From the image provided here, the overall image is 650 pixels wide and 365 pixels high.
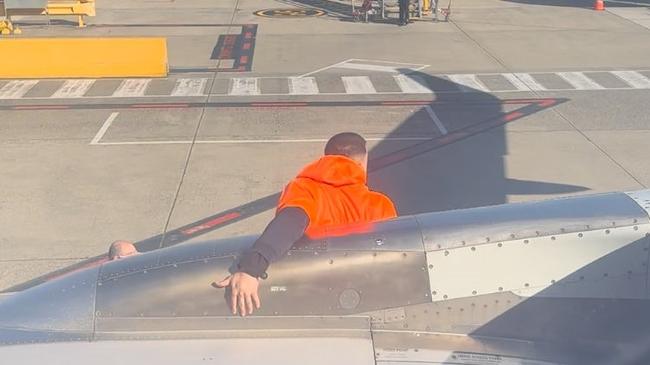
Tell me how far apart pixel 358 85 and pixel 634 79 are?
17.7 feet

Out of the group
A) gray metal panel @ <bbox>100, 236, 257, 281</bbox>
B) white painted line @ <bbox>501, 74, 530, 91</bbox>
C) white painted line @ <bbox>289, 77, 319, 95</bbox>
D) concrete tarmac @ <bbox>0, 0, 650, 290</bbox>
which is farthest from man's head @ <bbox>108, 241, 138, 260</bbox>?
white painted line @ <bbox>501, 74, 530, 91</bbox>

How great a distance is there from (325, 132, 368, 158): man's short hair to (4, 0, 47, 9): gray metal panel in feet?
69.9

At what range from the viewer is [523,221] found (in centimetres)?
490

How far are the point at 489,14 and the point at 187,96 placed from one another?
46.2 feet

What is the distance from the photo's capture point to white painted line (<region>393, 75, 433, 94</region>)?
17.3m

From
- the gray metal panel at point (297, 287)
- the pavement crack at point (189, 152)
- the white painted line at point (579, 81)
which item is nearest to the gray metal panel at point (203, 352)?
the gray metal panel at point (297, 287)

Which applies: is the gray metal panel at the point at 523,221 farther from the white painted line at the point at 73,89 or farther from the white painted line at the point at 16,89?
the white painted line at the point at 16,89

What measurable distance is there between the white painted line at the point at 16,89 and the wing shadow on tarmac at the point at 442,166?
6.82 meters

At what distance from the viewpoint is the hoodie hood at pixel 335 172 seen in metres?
4.98

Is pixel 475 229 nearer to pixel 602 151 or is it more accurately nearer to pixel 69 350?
pixel 69 350

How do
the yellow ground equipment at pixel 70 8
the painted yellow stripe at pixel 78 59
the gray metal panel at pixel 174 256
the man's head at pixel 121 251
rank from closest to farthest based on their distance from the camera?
the gray metal panel at pixel 174 256 → the man's head at pixel 121 251 → the painted yellow stripe at pixel 78 59 → the yellow ground equipment at pixel 70 8

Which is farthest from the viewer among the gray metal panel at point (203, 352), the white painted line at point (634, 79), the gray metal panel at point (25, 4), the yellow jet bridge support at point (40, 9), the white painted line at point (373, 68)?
the yellow jet bridge support at point (40, 9)

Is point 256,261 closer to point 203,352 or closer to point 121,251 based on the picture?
point 203,352

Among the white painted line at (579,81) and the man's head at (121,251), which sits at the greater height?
the man's head at (121,251)
